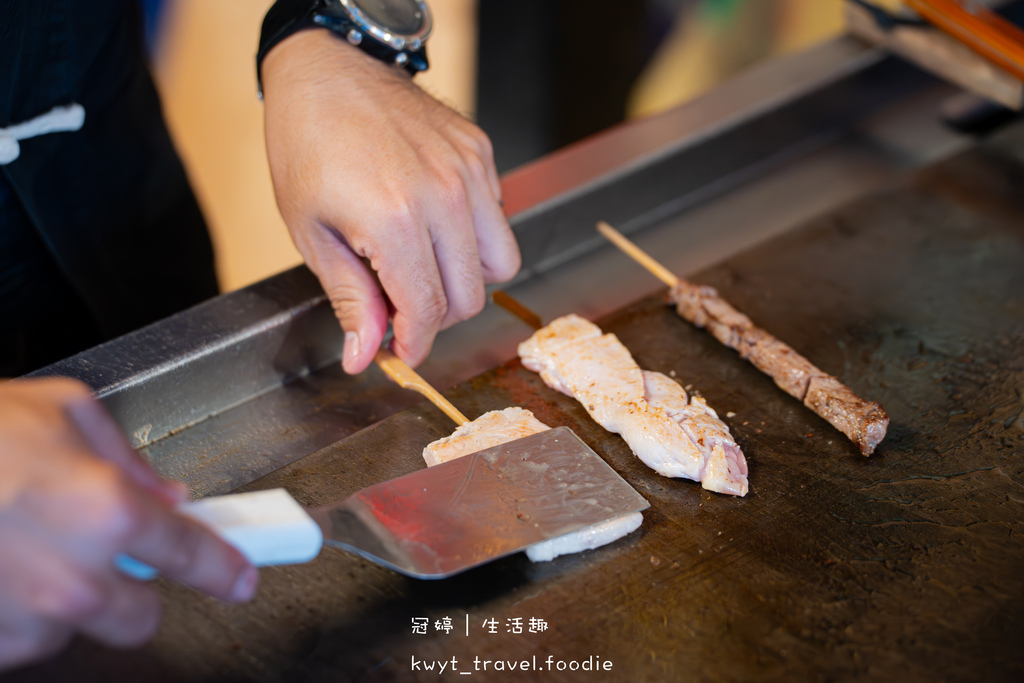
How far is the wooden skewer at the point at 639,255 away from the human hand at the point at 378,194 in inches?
23.4

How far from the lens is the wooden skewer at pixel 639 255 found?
107 inches

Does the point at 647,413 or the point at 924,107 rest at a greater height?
the point at 924,107

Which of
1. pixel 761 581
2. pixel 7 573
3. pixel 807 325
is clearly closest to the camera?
pixel 7 573

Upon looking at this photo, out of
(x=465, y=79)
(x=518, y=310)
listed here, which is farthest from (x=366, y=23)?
(x=465, y=79)

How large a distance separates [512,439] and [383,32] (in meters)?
1.30

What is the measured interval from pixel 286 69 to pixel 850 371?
6.25 ft

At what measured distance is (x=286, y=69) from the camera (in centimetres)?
233

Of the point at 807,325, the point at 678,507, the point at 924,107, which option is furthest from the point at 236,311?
the point at 924,107

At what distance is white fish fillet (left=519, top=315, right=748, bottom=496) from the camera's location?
2031 mm

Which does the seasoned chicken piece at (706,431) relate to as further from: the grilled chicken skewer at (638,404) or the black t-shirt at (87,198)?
the black t-shirt at (87,198)

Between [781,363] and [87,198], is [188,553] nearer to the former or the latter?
[781,363]

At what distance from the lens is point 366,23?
2.40 m

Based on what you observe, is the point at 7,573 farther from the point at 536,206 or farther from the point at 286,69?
the point at 536,206

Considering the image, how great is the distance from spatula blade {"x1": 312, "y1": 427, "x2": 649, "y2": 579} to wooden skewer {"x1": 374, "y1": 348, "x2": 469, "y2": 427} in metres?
0.26
